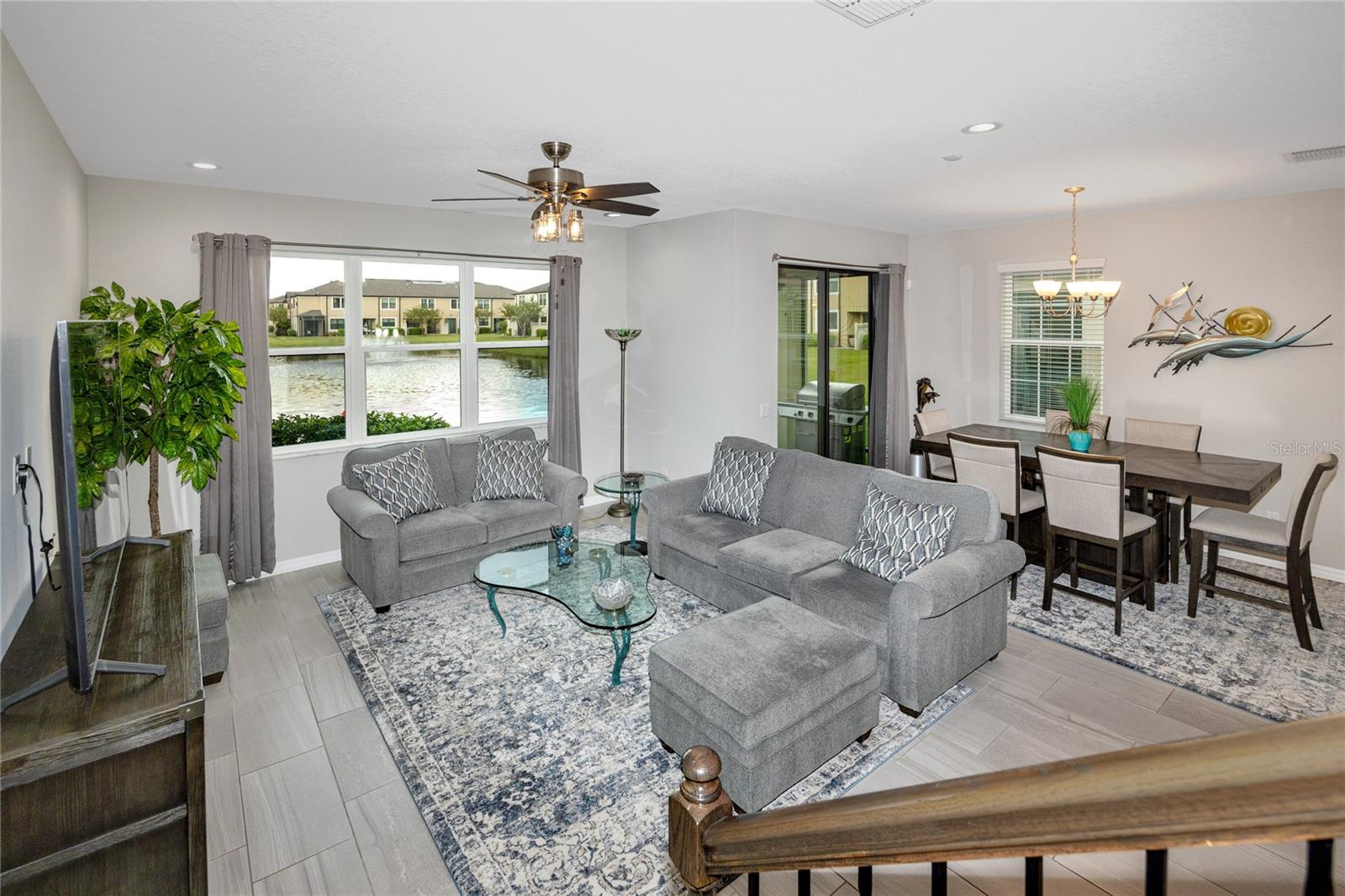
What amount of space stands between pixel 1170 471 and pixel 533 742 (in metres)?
4.13

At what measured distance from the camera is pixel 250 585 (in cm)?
491

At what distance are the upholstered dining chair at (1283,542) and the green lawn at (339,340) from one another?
211 inches

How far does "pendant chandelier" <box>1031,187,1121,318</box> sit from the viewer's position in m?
4.95

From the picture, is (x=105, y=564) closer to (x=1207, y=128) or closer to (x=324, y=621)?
(x=324, y=621)

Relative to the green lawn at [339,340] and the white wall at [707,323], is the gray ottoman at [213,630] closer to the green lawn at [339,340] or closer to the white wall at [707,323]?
the green lawn at [339,340]

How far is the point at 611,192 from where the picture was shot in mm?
3334

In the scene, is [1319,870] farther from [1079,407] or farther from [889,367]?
[889,367]

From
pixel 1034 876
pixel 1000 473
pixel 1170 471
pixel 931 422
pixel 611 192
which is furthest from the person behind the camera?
pixel 931 422

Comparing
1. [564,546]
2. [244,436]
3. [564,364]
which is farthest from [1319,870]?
[564,364]

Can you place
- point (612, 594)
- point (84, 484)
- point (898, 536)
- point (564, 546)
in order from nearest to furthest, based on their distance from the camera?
point (84, 484) < point (612, 594) < point (898, 536) < point (564, 546)

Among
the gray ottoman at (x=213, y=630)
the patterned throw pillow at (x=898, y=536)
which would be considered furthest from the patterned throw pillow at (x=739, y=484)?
the gray ottoman at (x=213, y=630)

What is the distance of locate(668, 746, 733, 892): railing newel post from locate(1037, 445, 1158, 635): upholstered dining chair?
361 centimetres

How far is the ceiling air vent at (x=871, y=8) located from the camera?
6.87ft

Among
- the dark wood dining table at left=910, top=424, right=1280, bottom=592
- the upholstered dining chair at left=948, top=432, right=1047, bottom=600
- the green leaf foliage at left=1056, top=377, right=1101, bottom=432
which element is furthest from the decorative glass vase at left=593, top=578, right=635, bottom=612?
the green leaf foliage at left=1056, top=377, right=1101, bottom=432
